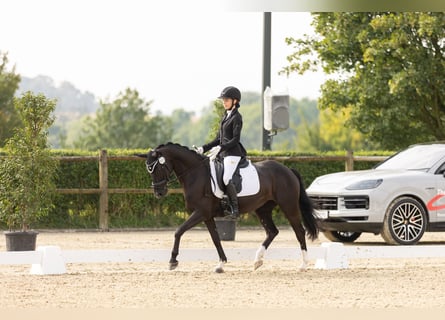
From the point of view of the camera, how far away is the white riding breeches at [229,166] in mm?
12180

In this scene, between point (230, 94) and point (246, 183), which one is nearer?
point (230, 94)

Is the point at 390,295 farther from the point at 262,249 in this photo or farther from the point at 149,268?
the point at 149,268

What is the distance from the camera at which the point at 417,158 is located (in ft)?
54.7

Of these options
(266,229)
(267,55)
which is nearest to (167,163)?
(266,229)

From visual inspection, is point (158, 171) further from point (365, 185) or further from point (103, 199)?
point (103, 199)

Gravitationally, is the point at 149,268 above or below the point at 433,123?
below

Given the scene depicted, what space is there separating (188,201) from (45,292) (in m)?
2.78

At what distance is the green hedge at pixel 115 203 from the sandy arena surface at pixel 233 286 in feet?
25.5

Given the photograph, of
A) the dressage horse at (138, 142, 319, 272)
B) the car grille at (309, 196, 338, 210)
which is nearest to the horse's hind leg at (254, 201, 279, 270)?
the dressage horse at (138, 142, 319, 272)

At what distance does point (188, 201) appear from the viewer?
12.1 metres

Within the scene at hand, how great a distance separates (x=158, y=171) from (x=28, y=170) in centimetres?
428

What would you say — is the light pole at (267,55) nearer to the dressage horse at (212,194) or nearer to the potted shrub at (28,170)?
the potted shrub at (28,170)

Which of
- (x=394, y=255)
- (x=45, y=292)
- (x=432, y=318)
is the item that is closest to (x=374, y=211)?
(x=394, y=255)

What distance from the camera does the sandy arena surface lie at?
29.1 ft
